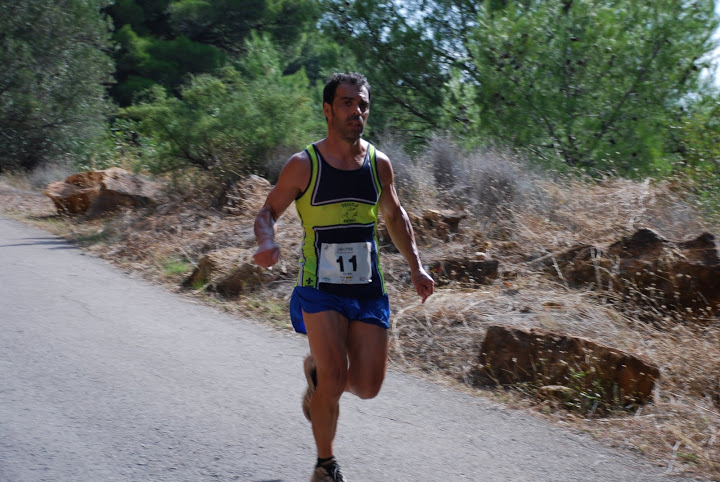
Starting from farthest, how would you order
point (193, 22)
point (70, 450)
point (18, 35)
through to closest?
point (193, 22) < point (18, 35) < point (70, 450)

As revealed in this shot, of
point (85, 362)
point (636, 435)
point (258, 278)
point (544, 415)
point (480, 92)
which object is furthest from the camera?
point (480, 92)

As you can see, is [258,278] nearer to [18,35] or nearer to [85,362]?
[85,362]

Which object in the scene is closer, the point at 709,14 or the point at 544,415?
the point at 544,415

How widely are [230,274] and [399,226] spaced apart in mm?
4912

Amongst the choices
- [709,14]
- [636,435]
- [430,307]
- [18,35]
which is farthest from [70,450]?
[18,35]

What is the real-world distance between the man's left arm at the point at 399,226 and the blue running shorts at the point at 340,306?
22cm

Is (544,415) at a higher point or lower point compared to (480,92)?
lower

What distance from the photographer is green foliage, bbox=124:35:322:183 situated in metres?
13.3

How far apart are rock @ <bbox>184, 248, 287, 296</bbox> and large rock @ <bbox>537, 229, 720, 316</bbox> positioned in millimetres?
3141

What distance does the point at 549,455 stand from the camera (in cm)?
447

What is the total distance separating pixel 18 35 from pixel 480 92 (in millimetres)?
13316

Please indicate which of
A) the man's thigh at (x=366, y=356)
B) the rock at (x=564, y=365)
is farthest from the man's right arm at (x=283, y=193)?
the rock at (x=564, y=365)

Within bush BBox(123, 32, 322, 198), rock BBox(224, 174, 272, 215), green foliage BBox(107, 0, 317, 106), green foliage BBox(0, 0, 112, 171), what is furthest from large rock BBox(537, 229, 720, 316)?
green foliage BBox(107, 0, 317, 106)

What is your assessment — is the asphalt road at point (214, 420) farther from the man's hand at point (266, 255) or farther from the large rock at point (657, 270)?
the large rock at point (657, 270)
